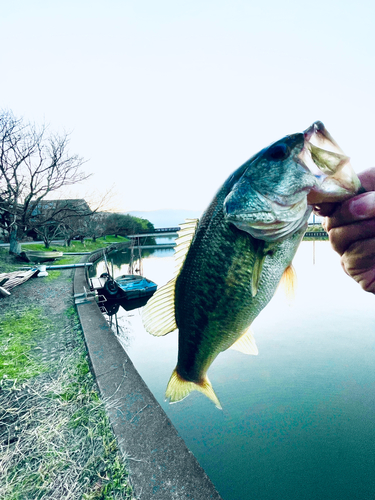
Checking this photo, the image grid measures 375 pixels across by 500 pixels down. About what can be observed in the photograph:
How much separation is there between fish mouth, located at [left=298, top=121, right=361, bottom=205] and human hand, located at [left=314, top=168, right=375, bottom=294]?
0.30 ft

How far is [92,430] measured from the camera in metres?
3.01

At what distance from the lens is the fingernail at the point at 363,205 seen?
4.35 ft

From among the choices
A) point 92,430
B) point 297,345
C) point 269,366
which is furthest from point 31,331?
point 297,345

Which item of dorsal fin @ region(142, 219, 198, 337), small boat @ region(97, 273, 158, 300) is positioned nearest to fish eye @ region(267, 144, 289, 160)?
dorsal fin @ region(142, 219, 198, 337)

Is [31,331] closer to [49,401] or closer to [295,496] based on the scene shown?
[49,401]

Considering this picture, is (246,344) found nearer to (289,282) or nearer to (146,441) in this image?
(289,282)

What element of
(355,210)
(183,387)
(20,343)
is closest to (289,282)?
(355,210)

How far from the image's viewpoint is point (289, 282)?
1.67 m

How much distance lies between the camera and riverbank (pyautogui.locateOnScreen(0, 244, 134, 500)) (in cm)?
237

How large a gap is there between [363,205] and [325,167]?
31 centimetres

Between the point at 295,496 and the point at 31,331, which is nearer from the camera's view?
the point at 295,496

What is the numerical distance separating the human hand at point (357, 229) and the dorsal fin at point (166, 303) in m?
0.87

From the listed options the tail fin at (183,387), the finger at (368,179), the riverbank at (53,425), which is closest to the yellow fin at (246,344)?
the tail fin at (183,387)

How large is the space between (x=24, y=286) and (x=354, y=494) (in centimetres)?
1321
